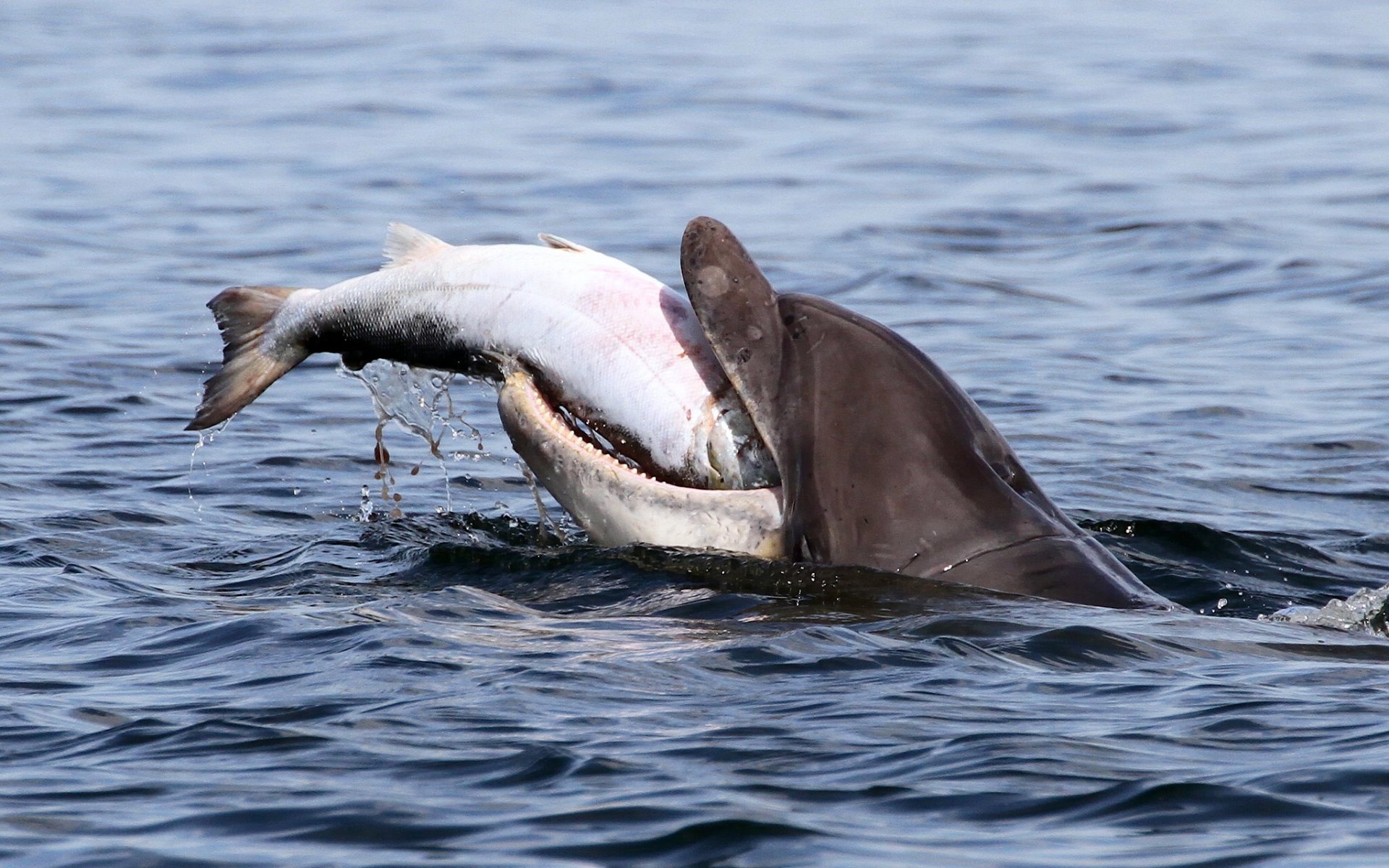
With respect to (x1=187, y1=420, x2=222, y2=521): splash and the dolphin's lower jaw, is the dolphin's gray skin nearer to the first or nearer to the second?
the dolphin's lower jaw

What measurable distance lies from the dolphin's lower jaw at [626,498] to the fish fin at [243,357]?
3.33ft

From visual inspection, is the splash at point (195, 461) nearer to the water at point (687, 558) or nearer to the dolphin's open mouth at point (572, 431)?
the water at point (687, 558)

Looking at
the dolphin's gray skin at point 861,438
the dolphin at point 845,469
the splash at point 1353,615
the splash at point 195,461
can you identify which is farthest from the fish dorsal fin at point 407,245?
the splash at point 1353,615

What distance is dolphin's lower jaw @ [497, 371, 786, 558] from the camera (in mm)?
6211

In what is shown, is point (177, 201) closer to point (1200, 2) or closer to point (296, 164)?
point (296, 164)

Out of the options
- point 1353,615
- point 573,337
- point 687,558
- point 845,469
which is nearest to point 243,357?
point 573,337

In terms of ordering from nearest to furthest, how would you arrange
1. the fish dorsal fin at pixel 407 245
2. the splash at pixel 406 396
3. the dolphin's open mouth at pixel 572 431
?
the dolphin's open mouth at pixel 572 431
the fish dorsal fin at pixel 407 245
the splash at pixel 406 396

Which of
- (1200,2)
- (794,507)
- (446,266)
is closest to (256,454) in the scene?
(446,266)

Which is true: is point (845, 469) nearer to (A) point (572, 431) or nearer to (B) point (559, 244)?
(A) point (572, 431)

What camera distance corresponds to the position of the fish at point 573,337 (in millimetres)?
6285

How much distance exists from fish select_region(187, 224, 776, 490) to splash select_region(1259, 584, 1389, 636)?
6.36 feet

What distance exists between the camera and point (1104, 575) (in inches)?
249

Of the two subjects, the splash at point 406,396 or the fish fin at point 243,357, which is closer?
the fish fin at point 243,357

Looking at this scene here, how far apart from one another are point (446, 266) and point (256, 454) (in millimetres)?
3902
